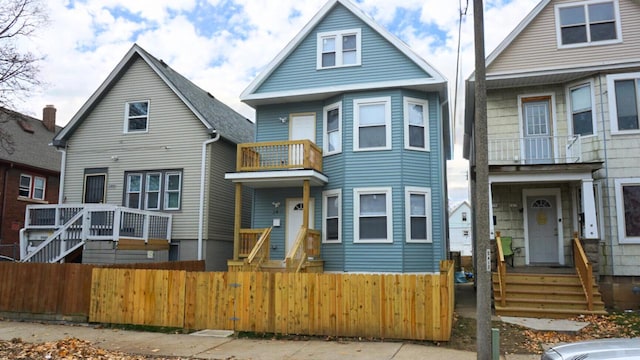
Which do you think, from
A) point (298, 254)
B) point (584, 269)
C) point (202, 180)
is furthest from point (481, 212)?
point (202, 180)

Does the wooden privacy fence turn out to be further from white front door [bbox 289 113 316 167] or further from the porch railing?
white front door [bbox 289 113 316 167]

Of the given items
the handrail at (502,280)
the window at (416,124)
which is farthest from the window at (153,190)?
the handrail at (502,280)

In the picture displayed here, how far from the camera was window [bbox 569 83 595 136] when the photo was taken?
15516 millimetres

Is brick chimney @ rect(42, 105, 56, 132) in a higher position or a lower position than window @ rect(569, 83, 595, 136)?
higher

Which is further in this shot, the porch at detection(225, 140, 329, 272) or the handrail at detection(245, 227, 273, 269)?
the porch at detection(225, 140, 329, 272)

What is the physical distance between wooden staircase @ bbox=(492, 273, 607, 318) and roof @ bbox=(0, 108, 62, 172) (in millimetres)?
24634

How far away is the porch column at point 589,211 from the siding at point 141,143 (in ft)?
43.3

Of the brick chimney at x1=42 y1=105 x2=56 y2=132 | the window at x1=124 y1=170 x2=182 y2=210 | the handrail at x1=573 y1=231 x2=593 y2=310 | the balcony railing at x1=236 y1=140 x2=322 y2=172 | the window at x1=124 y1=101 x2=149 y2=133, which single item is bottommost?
the handrail at x1=573 y1=231 x2=593 y2=310

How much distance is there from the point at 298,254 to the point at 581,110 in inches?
390

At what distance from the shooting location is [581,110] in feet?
51.6

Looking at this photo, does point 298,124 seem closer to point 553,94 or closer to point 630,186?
point 553,94

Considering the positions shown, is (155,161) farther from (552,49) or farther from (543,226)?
(552,49)

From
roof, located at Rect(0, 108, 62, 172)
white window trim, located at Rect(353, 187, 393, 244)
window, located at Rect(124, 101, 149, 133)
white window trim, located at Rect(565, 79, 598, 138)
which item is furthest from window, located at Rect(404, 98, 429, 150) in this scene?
roof, located at Rect(0, 108, 62, 172)

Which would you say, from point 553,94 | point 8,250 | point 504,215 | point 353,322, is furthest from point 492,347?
point 8,250
